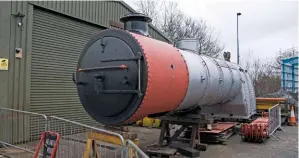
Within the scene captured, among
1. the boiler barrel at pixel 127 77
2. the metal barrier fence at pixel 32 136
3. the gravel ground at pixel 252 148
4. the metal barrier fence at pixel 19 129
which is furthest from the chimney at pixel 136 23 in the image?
the metal barrier fence at pixel 19 129

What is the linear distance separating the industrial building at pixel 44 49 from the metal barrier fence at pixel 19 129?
24 cm

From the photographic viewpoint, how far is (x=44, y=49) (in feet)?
29.2

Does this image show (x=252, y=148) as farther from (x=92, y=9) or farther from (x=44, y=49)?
(x=92, y=9)

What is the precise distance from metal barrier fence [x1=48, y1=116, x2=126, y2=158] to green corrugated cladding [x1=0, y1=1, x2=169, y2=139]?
495 millimetres

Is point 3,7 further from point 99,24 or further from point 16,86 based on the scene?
point 99,24

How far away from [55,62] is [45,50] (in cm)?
52

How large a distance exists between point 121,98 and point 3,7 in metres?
5.33

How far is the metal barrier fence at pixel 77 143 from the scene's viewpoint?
478 centimetres

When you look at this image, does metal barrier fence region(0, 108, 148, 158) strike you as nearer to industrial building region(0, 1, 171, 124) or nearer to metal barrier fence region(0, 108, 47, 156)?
metal barrier fence region(0, 108, 47, 156)

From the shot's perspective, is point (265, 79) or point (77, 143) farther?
point (265, 79)

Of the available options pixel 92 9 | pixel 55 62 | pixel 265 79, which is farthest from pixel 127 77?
pixel 265 79

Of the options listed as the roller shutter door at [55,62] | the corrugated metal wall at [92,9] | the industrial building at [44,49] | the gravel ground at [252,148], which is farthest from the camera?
the corrugated metal wall at [92,9]

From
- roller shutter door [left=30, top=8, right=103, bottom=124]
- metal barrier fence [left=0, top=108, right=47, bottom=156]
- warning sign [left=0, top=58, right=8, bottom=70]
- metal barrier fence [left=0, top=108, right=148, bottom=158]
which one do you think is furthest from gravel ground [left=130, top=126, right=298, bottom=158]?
warning sign [left=0, top=58, right=8, bottom=70]

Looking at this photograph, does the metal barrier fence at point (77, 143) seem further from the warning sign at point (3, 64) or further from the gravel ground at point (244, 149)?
the warning sign at point (3, 64)
